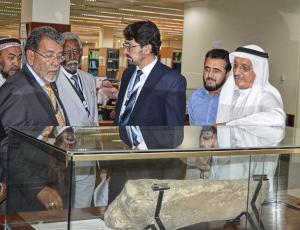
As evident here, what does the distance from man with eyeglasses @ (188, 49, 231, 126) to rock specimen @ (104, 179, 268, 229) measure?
1.40 m

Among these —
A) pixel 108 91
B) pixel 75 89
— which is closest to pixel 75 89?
pixel 75 89

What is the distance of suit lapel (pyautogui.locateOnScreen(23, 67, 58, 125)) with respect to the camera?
2.43 m

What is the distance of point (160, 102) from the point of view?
274cm

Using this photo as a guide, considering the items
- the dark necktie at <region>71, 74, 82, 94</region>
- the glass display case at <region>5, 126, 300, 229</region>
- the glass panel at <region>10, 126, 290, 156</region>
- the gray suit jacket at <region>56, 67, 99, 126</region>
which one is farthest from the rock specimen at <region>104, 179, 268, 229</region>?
the dark necktie at <region>71, 74, 82, 94</region>

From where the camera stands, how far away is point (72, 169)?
133 centimetres

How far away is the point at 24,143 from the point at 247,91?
151 cm

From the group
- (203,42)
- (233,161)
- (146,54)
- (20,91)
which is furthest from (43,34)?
(203,42)

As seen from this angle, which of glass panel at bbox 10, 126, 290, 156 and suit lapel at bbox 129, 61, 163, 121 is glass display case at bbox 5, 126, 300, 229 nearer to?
glass panel at bbox 10, 126, 290, 156

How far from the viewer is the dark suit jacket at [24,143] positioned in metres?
1.58

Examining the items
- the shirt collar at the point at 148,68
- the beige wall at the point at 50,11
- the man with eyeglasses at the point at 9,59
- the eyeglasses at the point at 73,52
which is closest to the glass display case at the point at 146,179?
the shirt collar at the point at 148,68

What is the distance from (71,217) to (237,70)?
5.55 feet

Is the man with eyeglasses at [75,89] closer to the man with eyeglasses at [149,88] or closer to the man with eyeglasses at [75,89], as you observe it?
the man with eyeglasses at [75,89]

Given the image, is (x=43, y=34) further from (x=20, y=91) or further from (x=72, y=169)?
(x=72, y=169)

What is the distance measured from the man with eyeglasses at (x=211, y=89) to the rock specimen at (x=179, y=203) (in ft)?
4.59
